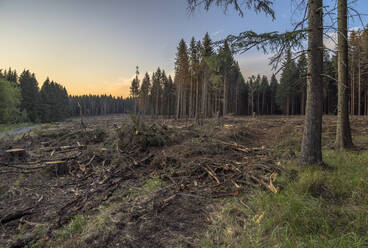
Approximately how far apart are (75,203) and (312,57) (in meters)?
7.52

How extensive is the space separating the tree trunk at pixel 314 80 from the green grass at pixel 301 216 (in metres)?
0.96

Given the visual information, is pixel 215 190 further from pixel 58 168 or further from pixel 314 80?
pixel 58 168

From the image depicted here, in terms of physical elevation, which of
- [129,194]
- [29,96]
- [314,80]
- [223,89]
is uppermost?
[223,89]

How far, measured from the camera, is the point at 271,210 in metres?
2.90

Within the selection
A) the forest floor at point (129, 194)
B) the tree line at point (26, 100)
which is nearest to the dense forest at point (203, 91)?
the tree line at point (26, 100)

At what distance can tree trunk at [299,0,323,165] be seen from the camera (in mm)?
4387

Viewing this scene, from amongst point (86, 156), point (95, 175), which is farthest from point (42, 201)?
point (86, 156)

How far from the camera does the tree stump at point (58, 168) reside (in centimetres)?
653

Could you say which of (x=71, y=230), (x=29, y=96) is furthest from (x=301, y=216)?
(x=29, y=96)

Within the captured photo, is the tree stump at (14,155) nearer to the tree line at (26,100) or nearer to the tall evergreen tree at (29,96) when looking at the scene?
the tree line at (26,100)

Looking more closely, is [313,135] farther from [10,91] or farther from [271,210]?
[10,91]

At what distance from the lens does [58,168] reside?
6.62 m

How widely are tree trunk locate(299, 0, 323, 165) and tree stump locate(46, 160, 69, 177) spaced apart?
8767mm

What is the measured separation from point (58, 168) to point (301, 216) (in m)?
8.15
